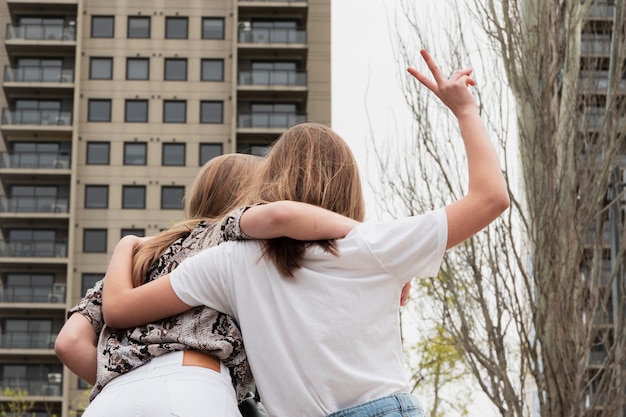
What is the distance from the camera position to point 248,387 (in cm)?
267

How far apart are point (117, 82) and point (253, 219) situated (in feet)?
182

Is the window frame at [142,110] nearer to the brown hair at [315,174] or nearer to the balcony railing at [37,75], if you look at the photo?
the balcony railing at [37,75]

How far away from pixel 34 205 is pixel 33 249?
2.26 m

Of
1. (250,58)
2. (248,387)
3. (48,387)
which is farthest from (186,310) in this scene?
(250,58)

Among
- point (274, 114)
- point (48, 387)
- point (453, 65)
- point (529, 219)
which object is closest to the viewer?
point (529, 219)

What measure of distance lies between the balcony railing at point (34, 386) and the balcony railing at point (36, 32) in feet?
55.4

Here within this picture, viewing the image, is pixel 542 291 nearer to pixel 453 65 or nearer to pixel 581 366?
pixel 581 366

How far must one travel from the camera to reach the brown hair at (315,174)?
8.68 ft

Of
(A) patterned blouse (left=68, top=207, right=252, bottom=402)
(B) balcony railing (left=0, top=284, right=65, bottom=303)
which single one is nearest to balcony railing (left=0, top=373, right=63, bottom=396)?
(B) balcony railing (left=0, top=284, right=65, bottom=303)

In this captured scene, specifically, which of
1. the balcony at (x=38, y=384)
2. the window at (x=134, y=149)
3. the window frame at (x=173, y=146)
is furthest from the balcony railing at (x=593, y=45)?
the window at (x=134, y=149)

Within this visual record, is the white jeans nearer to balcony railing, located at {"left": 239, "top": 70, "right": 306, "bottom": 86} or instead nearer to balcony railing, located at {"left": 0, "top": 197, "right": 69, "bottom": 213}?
balcony railing, located at {"left": 239, "top": 70, "right": 306, "bottom": 86}

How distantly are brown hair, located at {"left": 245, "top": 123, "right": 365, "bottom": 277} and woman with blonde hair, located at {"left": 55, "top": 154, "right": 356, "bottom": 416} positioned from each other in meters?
0.13

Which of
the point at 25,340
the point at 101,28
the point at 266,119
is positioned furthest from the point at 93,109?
the point at 25,340

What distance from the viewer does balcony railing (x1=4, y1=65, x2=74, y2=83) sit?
55844 millimetres
